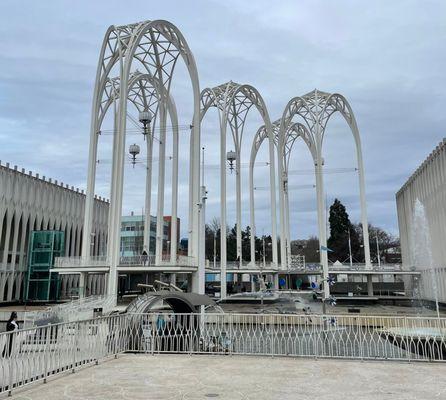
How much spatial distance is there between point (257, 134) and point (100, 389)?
173 feet

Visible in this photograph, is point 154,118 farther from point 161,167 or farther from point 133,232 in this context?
point 133,232

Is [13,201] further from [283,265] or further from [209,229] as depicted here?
[209,229]

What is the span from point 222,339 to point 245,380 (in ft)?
14.9

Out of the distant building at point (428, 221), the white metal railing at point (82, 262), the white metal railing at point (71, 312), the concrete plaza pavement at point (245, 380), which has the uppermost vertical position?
the distant building at point (428, 221)

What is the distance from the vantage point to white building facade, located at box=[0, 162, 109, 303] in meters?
45.4

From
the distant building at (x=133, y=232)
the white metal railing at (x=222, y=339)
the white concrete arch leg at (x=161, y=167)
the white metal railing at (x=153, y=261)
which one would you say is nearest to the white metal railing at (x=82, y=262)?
the white metal railing at (x=153, y=261)

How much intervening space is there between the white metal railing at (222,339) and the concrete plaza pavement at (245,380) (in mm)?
558

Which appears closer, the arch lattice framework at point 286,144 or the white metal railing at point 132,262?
the white metal railing at point 132,262

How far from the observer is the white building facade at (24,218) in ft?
149

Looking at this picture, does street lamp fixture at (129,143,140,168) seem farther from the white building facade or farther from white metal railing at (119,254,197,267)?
the white building facade

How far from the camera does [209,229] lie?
369 feet

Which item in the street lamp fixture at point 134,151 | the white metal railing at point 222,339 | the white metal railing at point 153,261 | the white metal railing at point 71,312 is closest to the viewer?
the white metal railing at point 222,339

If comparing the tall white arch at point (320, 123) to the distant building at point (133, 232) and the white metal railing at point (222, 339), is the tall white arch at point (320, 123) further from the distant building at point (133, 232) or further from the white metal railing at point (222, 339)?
the distant building at point (133, 232)

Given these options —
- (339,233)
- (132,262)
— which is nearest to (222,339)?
(132,262)
